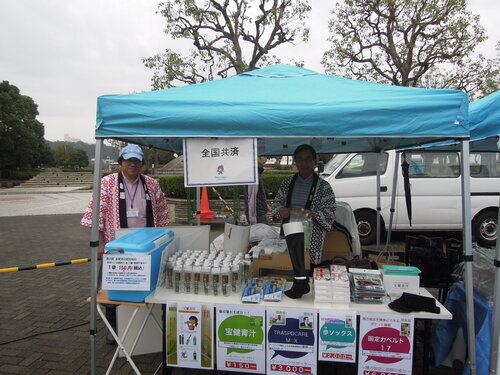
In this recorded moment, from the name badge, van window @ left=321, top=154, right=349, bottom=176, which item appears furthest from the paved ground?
van window @ left=321, top=154, right=349, bottom=176

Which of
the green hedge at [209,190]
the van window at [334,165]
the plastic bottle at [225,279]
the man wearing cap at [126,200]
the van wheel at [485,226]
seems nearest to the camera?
the plastic bottle at [225,279]

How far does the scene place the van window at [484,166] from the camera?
6.52 m

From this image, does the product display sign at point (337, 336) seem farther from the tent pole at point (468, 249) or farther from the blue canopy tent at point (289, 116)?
the blue canopy tent at point (289, 116)

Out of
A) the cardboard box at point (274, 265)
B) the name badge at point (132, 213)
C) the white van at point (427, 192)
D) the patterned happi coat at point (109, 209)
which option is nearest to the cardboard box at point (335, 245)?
the cardboard box at point (274, 265)

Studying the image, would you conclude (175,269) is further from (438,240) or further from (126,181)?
(438,240)

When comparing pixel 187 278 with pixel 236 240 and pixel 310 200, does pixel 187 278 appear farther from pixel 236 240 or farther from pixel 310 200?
pixel 310 200

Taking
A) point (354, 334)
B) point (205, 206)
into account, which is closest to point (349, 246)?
point (354, 334)

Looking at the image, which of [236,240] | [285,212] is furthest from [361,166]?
[236,240]

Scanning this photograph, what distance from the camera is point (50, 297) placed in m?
4.22

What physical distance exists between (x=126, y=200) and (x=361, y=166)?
5.15 metres

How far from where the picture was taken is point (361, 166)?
665cm

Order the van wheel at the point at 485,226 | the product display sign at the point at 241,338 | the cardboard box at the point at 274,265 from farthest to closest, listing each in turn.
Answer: the van wheel at the point at 485,226 → the cardboard box at the point at 274,265 → the product display sign at the point at 241,338

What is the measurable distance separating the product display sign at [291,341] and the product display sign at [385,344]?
33cm

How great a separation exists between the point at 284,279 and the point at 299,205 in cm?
93
